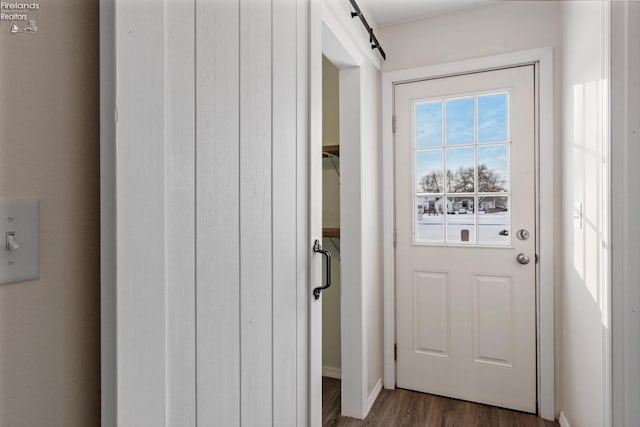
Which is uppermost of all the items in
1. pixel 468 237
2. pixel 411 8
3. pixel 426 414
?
pixel 411 8

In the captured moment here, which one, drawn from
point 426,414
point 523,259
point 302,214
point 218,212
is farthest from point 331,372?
point 218,212

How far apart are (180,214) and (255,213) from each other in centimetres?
26

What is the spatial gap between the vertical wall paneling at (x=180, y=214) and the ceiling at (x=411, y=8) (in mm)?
1809

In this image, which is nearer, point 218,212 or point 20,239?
point 20,239

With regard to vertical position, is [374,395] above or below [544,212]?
below

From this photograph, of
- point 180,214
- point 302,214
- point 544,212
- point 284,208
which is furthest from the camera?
point 544,212

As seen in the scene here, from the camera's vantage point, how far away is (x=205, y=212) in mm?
745

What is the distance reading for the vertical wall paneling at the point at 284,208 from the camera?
1.01 meters

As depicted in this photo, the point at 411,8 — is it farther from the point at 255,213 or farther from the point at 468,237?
the point at 255,213

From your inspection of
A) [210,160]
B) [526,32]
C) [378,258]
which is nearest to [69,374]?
[210,160]

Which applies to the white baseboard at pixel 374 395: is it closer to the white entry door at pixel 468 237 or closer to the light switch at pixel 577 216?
the white entry door at pixel 468 237

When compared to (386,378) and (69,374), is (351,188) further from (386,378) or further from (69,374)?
(69,374)

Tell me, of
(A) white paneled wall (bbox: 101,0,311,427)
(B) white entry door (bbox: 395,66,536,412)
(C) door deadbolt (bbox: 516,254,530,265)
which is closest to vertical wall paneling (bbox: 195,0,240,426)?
(A) white paneled wall (bbox: 101,0,311,427)

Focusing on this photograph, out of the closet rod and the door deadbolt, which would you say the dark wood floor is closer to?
the door deadbolt
